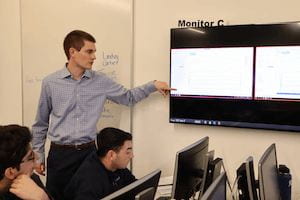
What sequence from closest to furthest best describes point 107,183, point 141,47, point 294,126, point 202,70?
point 107,183 < point 294,126 < point 202,70 < point 141,47

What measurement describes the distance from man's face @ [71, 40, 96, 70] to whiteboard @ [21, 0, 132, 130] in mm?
377

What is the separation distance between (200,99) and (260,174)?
3.88ft

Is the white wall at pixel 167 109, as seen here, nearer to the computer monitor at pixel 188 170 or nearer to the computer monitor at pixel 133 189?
the computer monitor at pixel 188 170

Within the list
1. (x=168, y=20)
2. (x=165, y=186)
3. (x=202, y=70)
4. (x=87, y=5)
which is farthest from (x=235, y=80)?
(x=87, y=5)

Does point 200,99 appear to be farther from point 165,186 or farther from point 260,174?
point 260,174

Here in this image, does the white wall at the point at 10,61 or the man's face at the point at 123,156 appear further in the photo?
the white wall at the point at 10,61

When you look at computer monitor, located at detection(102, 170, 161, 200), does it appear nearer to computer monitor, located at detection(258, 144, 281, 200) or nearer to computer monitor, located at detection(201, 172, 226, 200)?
computer monitor, located at detection(201, 172, 226, 200)

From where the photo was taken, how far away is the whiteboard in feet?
9.85

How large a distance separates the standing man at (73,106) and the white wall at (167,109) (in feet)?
0.73

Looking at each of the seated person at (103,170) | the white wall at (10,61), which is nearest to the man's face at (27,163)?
the seated person at (103,170)

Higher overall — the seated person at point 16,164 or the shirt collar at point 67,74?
the shirt collar at point 67,74

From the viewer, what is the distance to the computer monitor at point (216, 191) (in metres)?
1.21

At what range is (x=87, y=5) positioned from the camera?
313 centimetres

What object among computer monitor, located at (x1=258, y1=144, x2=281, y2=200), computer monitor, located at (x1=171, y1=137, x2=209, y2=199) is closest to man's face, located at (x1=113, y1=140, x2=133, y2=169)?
computer monitor, located at (x1=171, y1=137, x2=209, y2=199)
